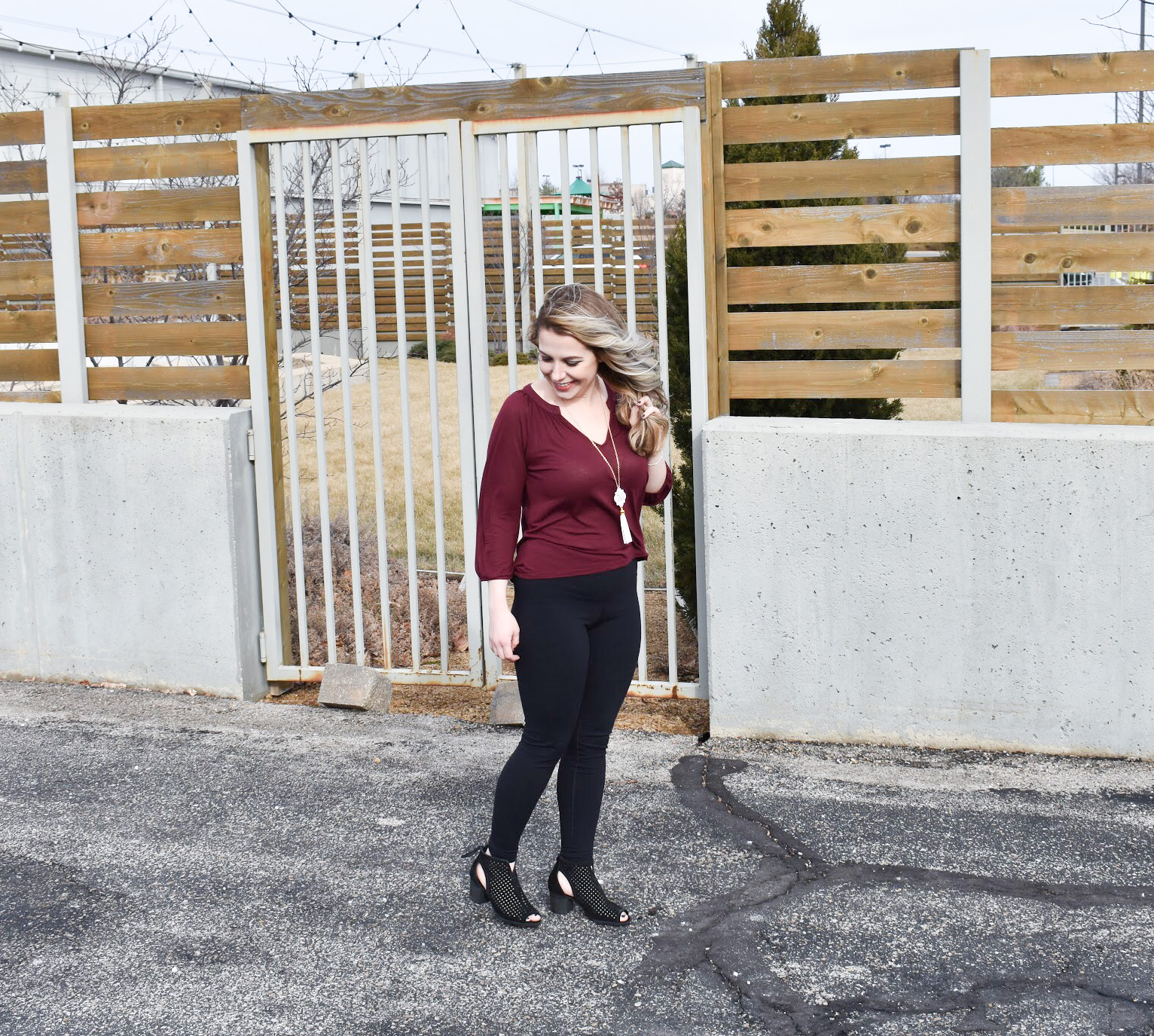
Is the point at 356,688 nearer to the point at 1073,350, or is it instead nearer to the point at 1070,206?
the point at 1073,350

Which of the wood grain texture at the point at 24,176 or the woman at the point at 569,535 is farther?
the wood grain texture at the point at 24,176

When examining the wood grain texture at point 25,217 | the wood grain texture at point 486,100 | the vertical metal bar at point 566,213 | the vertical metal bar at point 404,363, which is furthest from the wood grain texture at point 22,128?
the vertical metal bar at point 566,213

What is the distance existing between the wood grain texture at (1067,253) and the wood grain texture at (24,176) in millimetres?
4344

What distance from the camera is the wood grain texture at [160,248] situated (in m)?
6.28

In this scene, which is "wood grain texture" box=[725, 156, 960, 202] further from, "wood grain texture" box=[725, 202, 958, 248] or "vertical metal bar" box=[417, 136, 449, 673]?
"vertical metal bar" box=[417, 136, 449, 673]

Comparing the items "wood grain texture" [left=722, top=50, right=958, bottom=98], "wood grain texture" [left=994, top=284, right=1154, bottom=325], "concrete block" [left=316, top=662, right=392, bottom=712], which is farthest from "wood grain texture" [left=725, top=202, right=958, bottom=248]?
"concrete block" [left=316, top=662, right=392, bottom=712]

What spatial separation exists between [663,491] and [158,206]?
11.3 ft

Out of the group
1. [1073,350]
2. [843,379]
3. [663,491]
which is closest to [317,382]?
[843,379]

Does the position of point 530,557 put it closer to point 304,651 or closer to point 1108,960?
point 1108,960

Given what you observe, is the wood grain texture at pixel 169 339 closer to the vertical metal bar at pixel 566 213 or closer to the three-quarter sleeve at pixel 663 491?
the vertical metal bar at pixel 566 213

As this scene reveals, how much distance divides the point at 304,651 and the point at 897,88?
352cm

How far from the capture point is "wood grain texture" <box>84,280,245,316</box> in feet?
20.7

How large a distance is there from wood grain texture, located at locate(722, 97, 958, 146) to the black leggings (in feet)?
7.73

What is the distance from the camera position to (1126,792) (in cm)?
495
